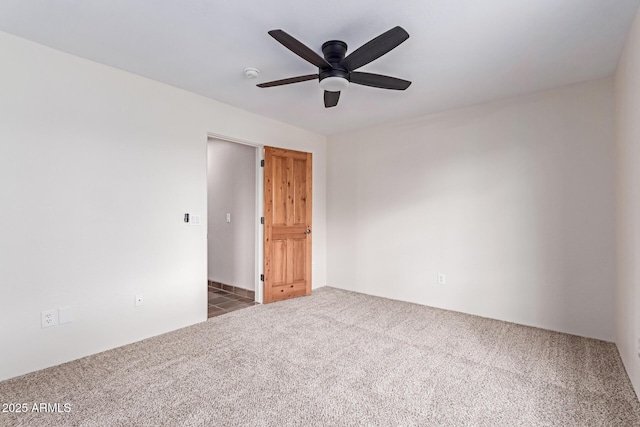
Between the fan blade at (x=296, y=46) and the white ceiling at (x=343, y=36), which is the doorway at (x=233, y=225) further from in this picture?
the fan blade at (x=296, y=46)

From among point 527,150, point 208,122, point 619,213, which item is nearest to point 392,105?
point 527,150

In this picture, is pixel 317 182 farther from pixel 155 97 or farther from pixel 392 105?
pixel 155 97

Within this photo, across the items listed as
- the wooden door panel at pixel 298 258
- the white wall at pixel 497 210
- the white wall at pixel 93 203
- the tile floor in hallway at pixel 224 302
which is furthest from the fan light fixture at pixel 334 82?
the tile floor in hallway at pixel 224 302

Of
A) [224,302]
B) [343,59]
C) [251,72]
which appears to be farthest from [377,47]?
[224,302]

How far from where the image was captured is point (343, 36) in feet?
7.16

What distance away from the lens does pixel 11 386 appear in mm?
2133

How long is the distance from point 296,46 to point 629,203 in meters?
2.56

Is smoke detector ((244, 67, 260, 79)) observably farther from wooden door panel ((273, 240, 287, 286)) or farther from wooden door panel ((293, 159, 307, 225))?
wooden door panel ((273, 240, 287, 286))

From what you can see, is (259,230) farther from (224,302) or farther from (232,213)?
(224,302)

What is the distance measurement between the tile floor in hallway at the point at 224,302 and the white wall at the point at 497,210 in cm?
161

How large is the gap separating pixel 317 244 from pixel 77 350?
316cm

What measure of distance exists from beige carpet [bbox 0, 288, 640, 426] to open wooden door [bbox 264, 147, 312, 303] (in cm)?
102

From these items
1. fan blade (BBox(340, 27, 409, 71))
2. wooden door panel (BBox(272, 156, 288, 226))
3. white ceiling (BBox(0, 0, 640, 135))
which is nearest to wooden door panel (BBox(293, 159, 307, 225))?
wooden door panel (BBox(272, 156, 288, 226))

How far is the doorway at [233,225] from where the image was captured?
4.25 m
